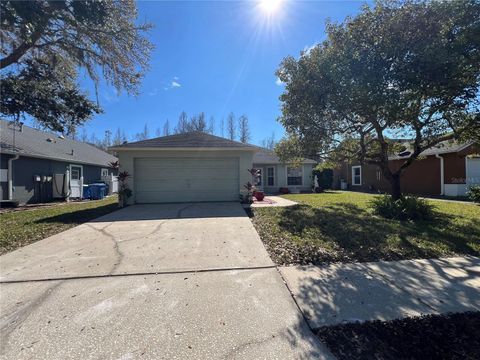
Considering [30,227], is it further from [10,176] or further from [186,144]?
[10,176]

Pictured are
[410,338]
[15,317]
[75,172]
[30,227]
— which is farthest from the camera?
[75,172]

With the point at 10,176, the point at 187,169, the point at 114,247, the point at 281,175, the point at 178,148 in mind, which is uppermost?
the point at 178,148

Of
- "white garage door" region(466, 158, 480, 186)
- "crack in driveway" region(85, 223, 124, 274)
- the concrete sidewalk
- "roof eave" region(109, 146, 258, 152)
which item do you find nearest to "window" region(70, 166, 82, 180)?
"roof eave" region(109, 146, 258, 152)

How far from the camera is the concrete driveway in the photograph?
234 centimetres

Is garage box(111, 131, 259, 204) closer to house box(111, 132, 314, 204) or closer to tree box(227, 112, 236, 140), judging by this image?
house box(111, 132, 314, 204)

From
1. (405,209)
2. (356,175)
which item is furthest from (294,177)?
(405,209)

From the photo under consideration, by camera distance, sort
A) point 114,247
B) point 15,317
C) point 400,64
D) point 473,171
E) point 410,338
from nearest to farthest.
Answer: point 410,338, point 15,317, point 114,247, point 400,64, point 473,171

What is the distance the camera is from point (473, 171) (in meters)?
14.2

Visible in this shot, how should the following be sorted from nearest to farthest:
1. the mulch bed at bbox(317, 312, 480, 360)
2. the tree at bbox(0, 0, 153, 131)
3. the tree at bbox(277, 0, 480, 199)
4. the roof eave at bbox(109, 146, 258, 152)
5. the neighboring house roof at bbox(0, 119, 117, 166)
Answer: the mulch bed at bbox(317, 312, 480, 360)
the tree at bbox(277, 0, 480, 199)
the tree at bbox(0, 0, 153, 131)
the roof eave at bbox(109, 146, 258, 152)
the neighboring house roof at bbox(0, 119, 117, 166)

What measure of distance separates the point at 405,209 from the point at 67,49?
42.6 ft

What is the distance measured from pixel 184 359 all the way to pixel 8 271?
3.83 m

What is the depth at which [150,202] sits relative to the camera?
490 inches

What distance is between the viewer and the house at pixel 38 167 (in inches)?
480

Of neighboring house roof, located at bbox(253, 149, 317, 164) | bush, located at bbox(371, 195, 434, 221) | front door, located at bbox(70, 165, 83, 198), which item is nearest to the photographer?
bush, located at bbox(371, 195, 434, 221)
